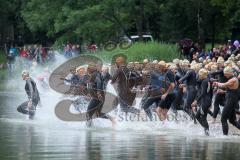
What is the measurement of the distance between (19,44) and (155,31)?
15328mm

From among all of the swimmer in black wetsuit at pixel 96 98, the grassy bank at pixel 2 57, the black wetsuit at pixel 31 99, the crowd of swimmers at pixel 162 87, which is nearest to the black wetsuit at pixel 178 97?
the crowd of swimmers at pixel 162 87

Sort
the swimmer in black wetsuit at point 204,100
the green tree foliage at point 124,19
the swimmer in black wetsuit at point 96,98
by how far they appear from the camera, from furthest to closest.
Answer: the green tree foliage at point 124,19
the swimmer in black wetsuit at point 96,98
the swimmer in black wetsuit at point 204,100

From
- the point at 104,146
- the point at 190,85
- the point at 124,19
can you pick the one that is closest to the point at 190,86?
the point at 190,85

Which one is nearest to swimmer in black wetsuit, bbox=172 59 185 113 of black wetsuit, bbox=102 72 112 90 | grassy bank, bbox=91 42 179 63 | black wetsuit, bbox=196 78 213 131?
black wetsuit, bbox=102 72 112 90

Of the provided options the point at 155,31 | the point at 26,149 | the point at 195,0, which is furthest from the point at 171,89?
the point at 155,31

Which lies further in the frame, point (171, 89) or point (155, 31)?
point (155, 31)

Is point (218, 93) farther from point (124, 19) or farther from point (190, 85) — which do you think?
point (124, 19)

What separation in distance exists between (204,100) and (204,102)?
0.05 metres

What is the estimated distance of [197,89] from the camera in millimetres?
25047

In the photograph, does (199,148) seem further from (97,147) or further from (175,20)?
(175,20)

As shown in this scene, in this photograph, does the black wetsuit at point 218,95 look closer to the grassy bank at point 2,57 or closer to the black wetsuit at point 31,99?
the black wetsuit at point 31,99

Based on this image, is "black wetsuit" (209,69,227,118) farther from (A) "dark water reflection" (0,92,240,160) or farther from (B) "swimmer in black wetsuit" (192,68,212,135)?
(A) "dark water reflection" (0,92,240,160)

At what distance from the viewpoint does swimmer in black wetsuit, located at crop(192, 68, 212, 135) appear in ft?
74.7

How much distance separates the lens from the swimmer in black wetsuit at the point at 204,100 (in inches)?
897
